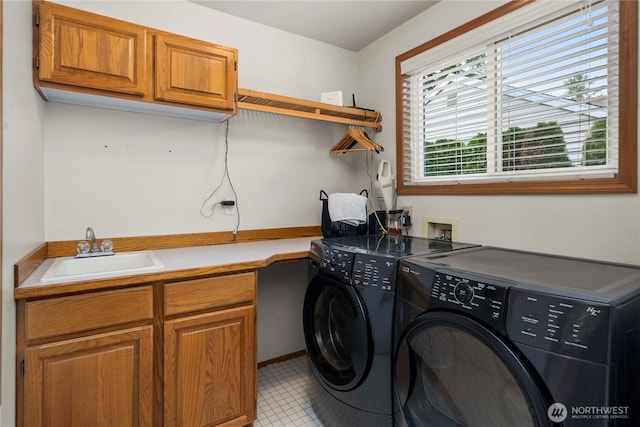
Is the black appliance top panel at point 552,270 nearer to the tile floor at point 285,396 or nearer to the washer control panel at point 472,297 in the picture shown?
the washer control panel at point 472,297

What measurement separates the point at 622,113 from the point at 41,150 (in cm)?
276

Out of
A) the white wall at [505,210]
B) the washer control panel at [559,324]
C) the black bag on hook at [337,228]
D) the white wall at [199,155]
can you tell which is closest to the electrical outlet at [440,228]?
the white wall at [505,210]

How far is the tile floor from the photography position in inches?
74.0

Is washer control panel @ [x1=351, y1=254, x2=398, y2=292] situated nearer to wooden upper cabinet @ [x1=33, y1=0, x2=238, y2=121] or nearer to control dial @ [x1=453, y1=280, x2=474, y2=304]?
control dial @ [x1=453, y1=280, x2=474, y2=304]

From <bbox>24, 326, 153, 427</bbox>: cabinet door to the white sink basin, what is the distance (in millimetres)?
314

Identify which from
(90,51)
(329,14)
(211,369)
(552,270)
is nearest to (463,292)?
(552,270)

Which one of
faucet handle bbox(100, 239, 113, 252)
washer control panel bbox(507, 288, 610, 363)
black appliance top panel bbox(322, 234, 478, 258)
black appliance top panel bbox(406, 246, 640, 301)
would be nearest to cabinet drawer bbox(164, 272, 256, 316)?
black appliance top panel bbox(322, 234, 478, 258)

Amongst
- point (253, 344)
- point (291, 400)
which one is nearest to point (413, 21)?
point (253, 344)

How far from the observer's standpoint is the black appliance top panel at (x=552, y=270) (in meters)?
0.93

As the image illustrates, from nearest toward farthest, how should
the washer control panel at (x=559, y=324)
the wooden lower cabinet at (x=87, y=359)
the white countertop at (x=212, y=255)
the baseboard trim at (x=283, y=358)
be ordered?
1. the washer control panel at (x=559, y=324)
2. the wooden lower cabinet at (x=87, y=359)
3. the white countertop at (x=212, y=255)
4. the baseboard trim at (x=283, y=358)

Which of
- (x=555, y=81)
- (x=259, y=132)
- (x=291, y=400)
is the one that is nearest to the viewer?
(x=555, y=81)

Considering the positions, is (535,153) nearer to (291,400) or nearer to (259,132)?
(259,132)

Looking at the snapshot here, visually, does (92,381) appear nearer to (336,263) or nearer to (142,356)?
(142,356)

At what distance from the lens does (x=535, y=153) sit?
1720 mm
